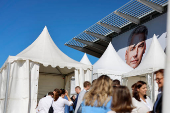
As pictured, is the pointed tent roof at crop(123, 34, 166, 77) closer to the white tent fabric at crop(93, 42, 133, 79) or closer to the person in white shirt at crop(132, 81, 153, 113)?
the white tent fabric at crop(93, 42, 133, 79)

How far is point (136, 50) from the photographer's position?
70.5 ft

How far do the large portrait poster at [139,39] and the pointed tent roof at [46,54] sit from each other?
1163cm

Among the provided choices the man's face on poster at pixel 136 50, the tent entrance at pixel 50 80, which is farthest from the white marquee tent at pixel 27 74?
the man's face on poster at pixel 136 50

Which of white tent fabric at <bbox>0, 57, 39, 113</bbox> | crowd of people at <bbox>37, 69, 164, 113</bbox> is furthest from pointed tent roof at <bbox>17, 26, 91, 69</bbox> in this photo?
crowd of people at <bbox>37, 69, 164, 113</bbox>

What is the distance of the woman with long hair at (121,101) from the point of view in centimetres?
195

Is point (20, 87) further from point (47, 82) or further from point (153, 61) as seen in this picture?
point (153, 61)

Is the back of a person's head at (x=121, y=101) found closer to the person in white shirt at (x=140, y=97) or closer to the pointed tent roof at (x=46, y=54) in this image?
the person in white shirt at (x=140, y=97)

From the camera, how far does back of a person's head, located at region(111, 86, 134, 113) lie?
1947mm

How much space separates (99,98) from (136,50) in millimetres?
19812

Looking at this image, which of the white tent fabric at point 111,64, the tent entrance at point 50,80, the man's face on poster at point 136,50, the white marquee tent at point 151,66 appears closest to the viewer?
the white marquee tent at point 151,66

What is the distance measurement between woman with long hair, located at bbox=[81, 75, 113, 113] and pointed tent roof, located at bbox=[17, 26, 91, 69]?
5656 millimetres

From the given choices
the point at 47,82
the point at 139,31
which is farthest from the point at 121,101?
the point at 139,31

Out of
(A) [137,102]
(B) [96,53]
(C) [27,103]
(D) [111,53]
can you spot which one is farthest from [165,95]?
(B) [96,53]

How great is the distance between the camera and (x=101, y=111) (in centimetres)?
234
